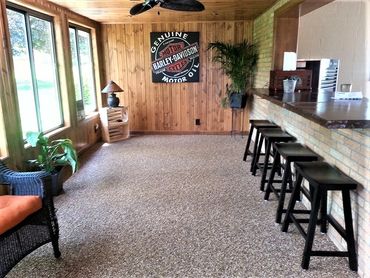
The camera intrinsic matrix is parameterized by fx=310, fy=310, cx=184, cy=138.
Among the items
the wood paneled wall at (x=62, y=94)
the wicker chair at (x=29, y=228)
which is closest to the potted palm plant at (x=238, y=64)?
the wood paneled wall at (x=62, y=94)

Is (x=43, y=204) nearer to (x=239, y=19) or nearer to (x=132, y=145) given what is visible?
(x=132, y=145)

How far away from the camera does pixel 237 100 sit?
562 cm

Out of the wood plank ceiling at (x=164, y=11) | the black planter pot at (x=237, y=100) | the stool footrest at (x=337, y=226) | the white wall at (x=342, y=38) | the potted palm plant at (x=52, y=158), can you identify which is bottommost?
the stool footrest at (x=337, y=226)

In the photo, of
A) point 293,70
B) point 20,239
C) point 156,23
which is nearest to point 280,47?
point 293,70

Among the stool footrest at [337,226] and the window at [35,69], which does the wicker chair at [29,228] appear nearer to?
the window at [35,69]

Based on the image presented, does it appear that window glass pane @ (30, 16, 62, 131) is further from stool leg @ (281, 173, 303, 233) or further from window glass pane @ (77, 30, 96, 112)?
stool leg @ (281, 173, 303, 233)

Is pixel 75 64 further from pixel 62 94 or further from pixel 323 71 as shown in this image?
pixel 323 71

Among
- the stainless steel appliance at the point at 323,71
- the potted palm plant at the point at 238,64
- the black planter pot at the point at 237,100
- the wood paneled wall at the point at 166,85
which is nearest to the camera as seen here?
the stainless steel appliance at the point at 323,71

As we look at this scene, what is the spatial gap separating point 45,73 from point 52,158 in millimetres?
1406

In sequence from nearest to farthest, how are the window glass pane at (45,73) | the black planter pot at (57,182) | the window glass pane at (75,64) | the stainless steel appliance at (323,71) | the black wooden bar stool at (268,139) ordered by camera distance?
the black planter pot at (57,182) < the black wooden bar stool at (268,139) < the window glass pane at (45,73) < the window glass pane at (75,64) < the stainless steel appliance at (323,71)

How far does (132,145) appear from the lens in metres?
5.39

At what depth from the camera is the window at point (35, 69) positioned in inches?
135

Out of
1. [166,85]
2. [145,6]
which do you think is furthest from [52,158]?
[166,85]

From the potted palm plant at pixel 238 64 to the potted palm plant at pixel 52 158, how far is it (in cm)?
327
